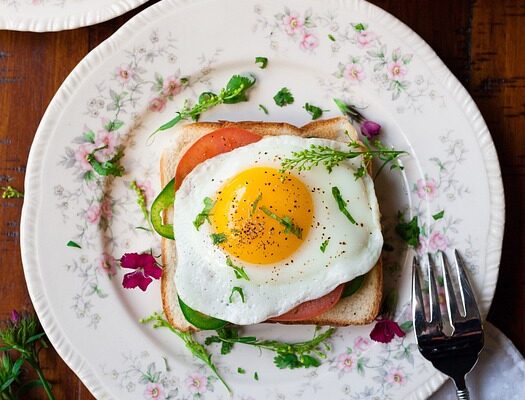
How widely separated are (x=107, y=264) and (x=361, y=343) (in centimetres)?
122

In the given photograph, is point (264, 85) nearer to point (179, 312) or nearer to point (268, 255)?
point (268, 255)

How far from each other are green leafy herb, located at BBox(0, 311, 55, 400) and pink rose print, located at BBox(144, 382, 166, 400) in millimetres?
481

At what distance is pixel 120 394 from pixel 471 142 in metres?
1.94

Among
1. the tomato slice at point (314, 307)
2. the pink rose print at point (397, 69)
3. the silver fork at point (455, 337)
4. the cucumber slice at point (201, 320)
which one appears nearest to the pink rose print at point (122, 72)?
the cucumber slice at point (201, 320)

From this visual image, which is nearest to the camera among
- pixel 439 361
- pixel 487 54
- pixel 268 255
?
pixel 268 255

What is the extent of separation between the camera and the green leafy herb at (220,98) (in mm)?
3205

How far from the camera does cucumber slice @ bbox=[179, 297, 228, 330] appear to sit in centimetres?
308

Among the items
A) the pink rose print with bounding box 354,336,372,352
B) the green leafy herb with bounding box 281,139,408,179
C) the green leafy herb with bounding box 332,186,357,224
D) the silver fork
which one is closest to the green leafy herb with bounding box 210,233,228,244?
the green leafy herb with bounding box 281,139,408,179

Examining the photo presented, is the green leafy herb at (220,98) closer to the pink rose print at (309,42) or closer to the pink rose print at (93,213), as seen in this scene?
the pink rose print at (309,42)

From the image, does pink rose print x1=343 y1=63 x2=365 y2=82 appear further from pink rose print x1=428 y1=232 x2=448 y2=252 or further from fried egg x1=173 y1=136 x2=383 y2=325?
pink rose print x1=428 y1=232 x2=448 y2=252

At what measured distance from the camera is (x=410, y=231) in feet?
10.6

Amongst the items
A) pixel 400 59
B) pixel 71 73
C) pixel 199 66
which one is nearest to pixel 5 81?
pixel 71 73

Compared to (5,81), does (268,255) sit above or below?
below

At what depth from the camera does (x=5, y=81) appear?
3.38 metres
